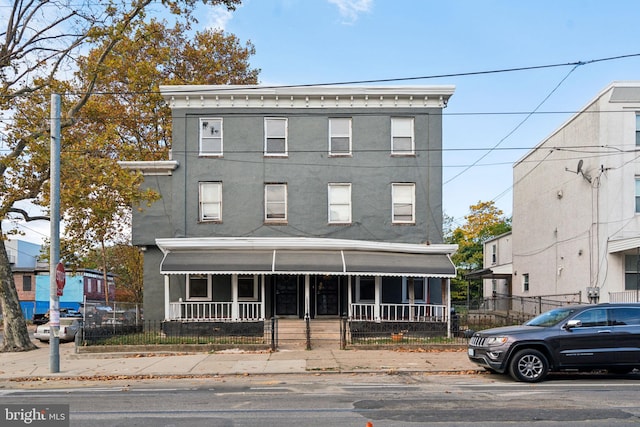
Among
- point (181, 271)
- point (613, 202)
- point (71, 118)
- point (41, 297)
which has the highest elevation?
point (71, 118)

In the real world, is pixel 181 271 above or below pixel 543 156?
below

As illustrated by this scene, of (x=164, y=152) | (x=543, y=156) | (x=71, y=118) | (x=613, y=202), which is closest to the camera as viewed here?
(x=71, y=118)

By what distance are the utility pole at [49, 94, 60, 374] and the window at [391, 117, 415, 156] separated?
1329 cm

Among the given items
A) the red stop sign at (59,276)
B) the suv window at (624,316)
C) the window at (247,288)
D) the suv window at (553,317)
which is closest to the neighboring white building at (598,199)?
the suv window at (624,316)

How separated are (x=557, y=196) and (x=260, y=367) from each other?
18.9 m

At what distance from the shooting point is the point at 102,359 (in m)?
17.8

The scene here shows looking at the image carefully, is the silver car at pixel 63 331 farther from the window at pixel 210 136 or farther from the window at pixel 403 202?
the window at pixel 403 202

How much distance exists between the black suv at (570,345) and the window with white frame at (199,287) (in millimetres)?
13775

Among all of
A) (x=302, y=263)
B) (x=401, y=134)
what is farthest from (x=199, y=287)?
(x=401, y=134)

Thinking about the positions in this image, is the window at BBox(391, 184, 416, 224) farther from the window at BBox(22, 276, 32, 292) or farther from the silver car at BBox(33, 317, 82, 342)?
the window at BBox(22, 276, 32, 292)

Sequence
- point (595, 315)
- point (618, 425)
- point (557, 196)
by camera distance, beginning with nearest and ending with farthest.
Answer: point (618, 425) → point (595, 315) → point (557, 196)

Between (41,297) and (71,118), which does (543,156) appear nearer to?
(71,118)

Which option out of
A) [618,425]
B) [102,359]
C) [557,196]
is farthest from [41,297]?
[618,425]

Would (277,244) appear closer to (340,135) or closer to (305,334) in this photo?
(305,334)
